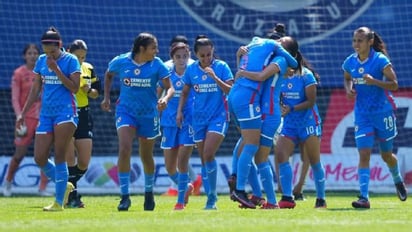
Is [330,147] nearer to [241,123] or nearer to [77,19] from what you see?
[77,19]

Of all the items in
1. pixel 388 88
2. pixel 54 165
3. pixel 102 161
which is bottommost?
pixel 102 161

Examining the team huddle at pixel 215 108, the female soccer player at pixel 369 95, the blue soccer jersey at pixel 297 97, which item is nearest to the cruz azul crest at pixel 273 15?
the team huddle at pixel 215 108

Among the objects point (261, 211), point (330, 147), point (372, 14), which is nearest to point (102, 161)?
point (330, 147)

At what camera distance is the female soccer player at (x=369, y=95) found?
13.8 meters

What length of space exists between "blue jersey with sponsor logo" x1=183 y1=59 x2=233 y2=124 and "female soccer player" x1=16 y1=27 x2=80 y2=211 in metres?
1.70

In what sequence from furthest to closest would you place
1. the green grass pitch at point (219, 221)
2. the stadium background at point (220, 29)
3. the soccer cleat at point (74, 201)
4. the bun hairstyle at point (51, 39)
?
the stadium background at point (220, 29)
the soccer cleat at point (74, 201)
the bun hairstyle at point (51, 39)
the green grass pitch at point (219, 221)

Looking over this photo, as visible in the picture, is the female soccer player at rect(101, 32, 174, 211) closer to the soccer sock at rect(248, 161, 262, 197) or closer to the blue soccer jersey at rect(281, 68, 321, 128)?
the soccer sock at rect(248, 161, 262, 197)

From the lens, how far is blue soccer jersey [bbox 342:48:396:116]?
1394 cm

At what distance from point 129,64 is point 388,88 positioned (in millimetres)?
3246

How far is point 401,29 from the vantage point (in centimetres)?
2245

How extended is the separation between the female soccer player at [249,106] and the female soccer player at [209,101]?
0.88 m

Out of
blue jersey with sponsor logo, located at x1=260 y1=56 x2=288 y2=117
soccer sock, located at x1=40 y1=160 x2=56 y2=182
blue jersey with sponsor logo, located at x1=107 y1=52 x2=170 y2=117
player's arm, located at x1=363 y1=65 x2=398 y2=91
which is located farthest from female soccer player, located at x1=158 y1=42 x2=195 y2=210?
player's arm, located at x1=363 y1=65 x2=398 y2=91

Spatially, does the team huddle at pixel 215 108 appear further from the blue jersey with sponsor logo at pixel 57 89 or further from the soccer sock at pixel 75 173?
the soccer sock at pixel 75 173

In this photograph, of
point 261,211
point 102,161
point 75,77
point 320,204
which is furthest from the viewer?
point 102,161
